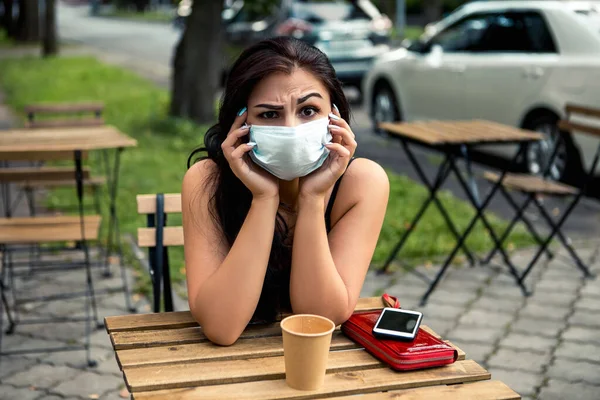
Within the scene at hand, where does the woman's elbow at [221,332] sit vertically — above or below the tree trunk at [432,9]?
above

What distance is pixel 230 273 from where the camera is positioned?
244cm

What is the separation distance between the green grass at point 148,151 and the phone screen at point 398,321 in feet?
11.4

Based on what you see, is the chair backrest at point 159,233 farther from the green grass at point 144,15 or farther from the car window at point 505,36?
the green grass at point 144,15

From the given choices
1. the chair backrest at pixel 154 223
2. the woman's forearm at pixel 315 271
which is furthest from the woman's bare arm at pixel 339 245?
the chair backrest at pixel 154 223

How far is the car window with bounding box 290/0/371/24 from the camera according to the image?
14914 mm

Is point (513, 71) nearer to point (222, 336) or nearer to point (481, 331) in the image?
point (481, 331)

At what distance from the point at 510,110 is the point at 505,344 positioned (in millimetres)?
4382

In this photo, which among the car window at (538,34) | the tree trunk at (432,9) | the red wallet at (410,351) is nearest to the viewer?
the red wallet at (410,351)

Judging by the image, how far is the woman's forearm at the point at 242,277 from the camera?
2.39 meters

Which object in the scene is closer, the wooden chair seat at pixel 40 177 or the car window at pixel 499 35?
the wooden chair seat at pixel 40 177

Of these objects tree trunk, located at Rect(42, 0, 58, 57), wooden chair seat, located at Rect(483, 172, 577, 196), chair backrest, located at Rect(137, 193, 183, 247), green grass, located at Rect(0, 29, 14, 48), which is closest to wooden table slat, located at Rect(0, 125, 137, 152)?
chair backrest, located at Rect(137, 193, 183, 247)

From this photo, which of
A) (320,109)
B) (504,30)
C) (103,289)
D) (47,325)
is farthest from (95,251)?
(504,30)

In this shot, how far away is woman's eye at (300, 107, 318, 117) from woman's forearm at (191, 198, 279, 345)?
26 centimetres

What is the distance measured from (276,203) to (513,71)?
6.65 meters
